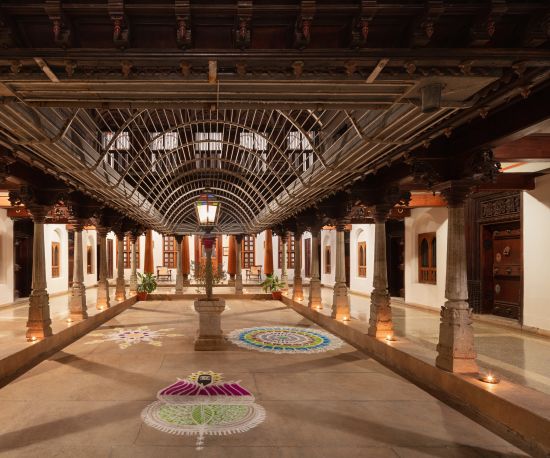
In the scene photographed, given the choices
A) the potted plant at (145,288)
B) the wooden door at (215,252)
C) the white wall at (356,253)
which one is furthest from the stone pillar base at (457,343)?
the wooden door at (215,252)

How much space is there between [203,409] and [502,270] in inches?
379

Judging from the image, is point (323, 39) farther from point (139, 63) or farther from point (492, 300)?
point (492, 300)

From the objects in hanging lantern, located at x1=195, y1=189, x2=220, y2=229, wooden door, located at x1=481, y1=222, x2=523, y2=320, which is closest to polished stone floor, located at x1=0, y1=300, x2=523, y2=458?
hanging lantern, located at x1=195, y1=189, x2=220, y2=229

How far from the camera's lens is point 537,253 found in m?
9.48

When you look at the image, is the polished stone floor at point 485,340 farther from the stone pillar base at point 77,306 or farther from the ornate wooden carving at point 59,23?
the ornate wooden carving at point 59,23

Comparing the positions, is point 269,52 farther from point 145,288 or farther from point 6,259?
point 145,288

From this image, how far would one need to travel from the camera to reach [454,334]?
542 cm

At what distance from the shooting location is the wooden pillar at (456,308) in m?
5.37

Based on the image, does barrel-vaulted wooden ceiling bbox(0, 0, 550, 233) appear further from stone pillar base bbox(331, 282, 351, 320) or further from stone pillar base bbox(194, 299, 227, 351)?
stone pillar base bbox(331, 282, 351, 320)

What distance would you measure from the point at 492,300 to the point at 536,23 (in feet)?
34.8

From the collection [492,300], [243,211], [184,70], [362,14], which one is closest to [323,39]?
[362,14]

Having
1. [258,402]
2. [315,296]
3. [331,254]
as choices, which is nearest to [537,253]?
[315,296]

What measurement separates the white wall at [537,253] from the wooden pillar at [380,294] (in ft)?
13.2

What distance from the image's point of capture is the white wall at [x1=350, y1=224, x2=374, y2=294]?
1883 centimetres
